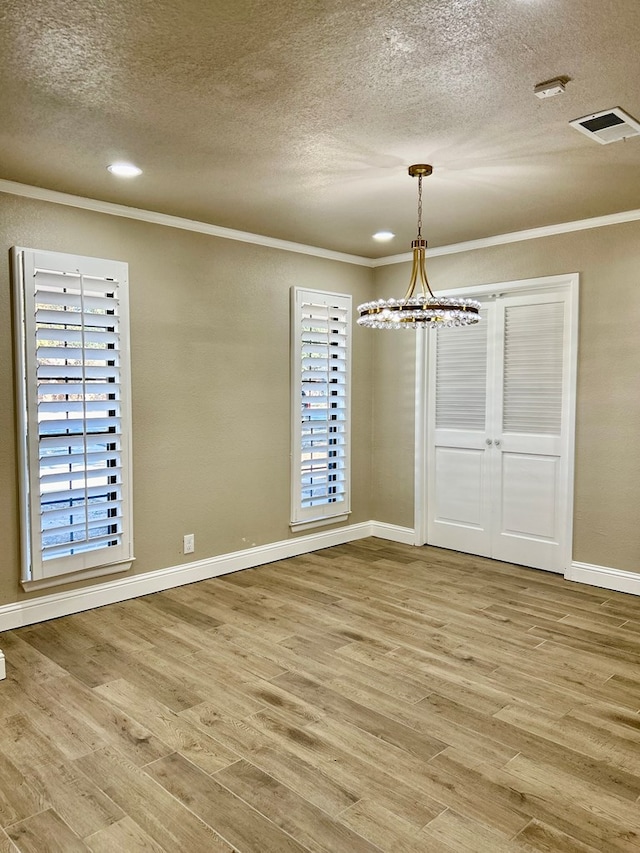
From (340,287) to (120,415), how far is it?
2.43 m

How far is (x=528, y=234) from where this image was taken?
4.79 meters

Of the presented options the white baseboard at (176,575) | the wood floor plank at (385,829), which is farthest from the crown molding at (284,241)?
the wood floor plank at (385,829)

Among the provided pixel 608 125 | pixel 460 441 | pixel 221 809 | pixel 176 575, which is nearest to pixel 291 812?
pixel 221 809

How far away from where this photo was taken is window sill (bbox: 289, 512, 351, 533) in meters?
5.32

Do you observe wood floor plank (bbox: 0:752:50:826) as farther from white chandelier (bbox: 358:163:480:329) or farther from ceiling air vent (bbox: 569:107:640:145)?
ceiling air vent (bbox: 569:107:640:145)

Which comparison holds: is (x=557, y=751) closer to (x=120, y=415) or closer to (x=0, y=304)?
(x=120, y=415)

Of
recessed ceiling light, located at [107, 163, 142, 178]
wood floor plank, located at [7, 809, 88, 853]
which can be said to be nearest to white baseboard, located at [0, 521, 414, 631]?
wood floor plank, located at [7, 809, 88, 853]

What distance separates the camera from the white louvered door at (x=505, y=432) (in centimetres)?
479

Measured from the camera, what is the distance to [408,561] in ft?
17.1

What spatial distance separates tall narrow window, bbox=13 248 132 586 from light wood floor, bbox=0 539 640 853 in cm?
45

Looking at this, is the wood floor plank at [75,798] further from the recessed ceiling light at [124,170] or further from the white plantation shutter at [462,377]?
the white plantation shutter at [462,377]

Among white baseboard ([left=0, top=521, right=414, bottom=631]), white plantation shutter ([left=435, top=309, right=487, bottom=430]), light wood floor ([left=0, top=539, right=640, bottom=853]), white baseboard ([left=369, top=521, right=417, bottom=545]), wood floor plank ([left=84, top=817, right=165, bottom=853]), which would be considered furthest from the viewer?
white baseboard ([left=369, top=521, right=417, bottom=545])

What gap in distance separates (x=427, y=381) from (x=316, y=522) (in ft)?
5.18

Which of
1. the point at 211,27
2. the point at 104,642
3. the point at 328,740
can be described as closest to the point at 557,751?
the point at 328,740
